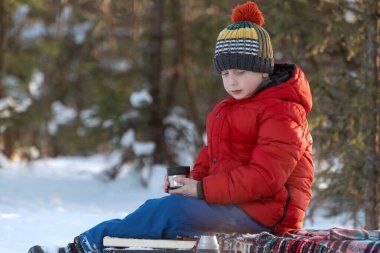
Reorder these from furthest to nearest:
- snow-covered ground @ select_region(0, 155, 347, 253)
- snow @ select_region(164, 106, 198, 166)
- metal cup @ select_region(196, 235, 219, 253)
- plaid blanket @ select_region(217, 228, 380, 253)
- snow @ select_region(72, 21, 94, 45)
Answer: snow @ select_region(72, 21, 94, 45)
snow @ select_region(164, 106, 198, 166)
snow-covered ground @ select_region(0, 155, 347, 253)
plaid blanket @ select_region(217, 228, 380, 253)
metal cup @ select_region(196, 235, 219, 253)

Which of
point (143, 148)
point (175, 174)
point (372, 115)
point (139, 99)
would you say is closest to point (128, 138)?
point (143, 148)

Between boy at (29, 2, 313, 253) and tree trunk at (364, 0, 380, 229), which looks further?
tree trunk at (364, 0, 380, 229)

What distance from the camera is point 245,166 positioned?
402 cm

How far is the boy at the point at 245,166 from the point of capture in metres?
3.98

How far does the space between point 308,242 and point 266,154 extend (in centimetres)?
57

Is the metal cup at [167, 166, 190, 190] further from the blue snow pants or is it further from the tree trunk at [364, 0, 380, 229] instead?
the tree trunk at [364, 0, 380, 229]

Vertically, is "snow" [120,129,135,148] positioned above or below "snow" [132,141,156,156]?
above

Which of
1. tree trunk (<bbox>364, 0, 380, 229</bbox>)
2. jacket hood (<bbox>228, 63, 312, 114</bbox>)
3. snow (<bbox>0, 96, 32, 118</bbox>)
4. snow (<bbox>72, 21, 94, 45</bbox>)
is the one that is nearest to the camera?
jacket hood (<bbox>228, 63, 312, 114</bbox>)

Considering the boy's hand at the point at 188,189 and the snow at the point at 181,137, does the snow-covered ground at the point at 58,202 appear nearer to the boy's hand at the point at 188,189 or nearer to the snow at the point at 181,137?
the snow at the point at 181,137

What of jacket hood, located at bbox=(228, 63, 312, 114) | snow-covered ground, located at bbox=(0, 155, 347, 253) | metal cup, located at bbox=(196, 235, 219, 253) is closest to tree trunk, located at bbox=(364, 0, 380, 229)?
snow-covered ground, located at bbox=(0, 155, 347, 253)

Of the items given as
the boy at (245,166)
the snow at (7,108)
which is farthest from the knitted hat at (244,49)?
the snow at (7,108)

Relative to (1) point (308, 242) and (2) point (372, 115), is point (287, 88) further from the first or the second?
(2) point (372, 115)

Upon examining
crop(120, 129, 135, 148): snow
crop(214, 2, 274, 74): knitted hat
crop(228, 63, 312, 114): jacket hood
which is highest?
crop(120, 129, 135, 148): snow

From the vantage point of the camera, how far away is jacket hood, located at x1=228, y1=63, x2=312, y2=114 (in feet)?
13.8
